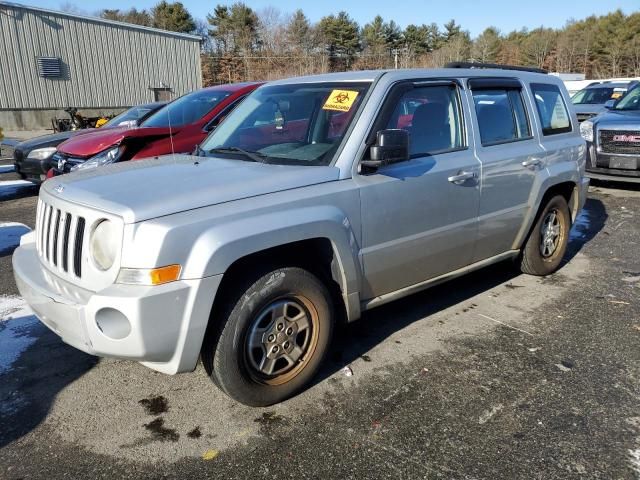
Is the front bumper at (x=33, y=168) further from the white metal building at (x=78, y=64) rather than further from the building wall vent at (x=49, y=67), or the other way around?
the building wall vent at (x=49, y=67)

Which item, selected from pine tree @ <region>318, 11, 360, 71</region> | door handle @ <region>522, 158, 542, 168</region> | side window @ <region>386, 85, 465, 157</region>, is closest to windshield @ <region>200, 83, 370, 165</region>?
side window @ <region>386, 85, 465, 157</region>

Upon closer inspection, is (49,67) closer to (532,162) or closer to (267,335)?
(532,162)

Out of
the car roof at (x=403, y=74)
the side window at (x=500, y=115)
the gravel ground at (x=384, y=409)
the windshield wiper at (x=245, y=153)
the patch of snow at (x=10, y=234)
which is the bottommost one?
the gravel ground at (x=384, y=409)

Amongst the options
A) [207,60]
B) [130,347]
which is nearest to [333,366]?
[130,347]

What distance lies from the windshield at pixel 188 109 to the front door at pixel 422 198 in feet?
13.4

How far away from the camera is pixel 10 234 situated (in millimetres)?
6738

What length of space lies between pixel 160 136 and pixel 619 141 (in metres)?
7.37

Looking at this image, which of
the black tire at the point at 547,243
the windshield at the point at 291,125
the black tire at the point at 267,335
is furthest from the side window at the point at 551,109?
the black tire at the point at 267,335

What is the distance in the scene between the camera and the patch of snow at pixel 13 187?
9.59m

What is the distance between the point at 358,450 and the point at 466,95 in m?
2.70

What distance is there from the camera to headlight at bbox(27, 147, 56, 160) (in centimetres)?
871

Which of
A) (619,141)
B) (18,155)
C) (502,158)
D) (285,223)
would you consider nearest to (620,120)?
(619,141)

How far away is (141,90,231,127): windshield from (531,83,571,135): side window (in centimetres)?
420

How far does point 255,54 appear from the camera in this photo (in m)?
54.5
